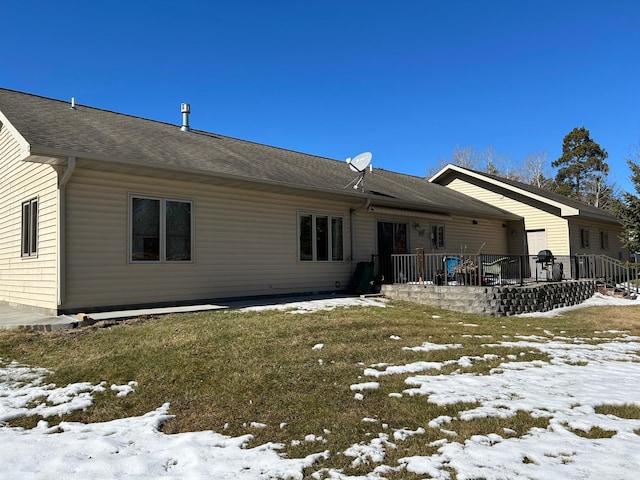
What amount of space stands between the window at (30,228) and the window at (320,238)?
616 cm

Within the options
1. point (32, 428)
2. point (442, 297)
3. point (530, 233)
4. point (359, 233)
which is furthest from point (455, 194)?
point (32, 428)

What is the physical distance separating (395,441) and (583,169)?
167 feet

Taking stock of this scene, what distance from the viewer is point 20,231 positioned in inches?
400

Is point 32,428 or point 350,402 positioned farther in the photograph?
point 350,402

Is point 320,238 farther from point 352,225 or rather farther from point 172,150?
point 172,150

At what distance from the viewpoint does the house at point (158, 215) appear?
839 centimetres

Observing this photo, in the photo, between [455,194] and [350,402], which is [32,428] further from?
[455,194]

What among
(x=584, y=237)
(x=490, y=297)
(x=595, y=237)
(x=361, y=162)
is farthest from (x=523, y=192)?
(x=490, y=297)

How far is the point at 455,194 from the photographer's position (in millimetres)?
20672

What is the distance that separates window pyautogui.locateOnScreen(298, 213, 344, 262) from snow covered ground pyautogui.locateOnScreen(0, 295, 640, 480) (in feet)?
24.5

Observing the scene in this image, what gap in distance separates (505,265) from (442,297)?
2.49 metres

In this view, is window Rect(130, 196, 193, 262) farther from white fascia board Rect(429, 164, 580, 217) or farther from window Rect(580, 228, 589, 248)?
window Rect(580, 228, 589, 248)

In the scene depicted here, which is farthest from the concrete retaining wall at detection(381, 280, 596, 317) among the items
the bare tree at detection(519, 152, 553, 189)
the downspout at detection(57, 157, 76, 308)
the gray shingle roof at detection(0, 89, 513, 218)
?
the bare tree at detection(519, 152, 553, 189)

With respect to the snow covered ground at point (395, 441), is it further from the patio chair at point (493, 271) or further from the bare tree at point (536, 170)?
the bare tree at point (536, 170)
